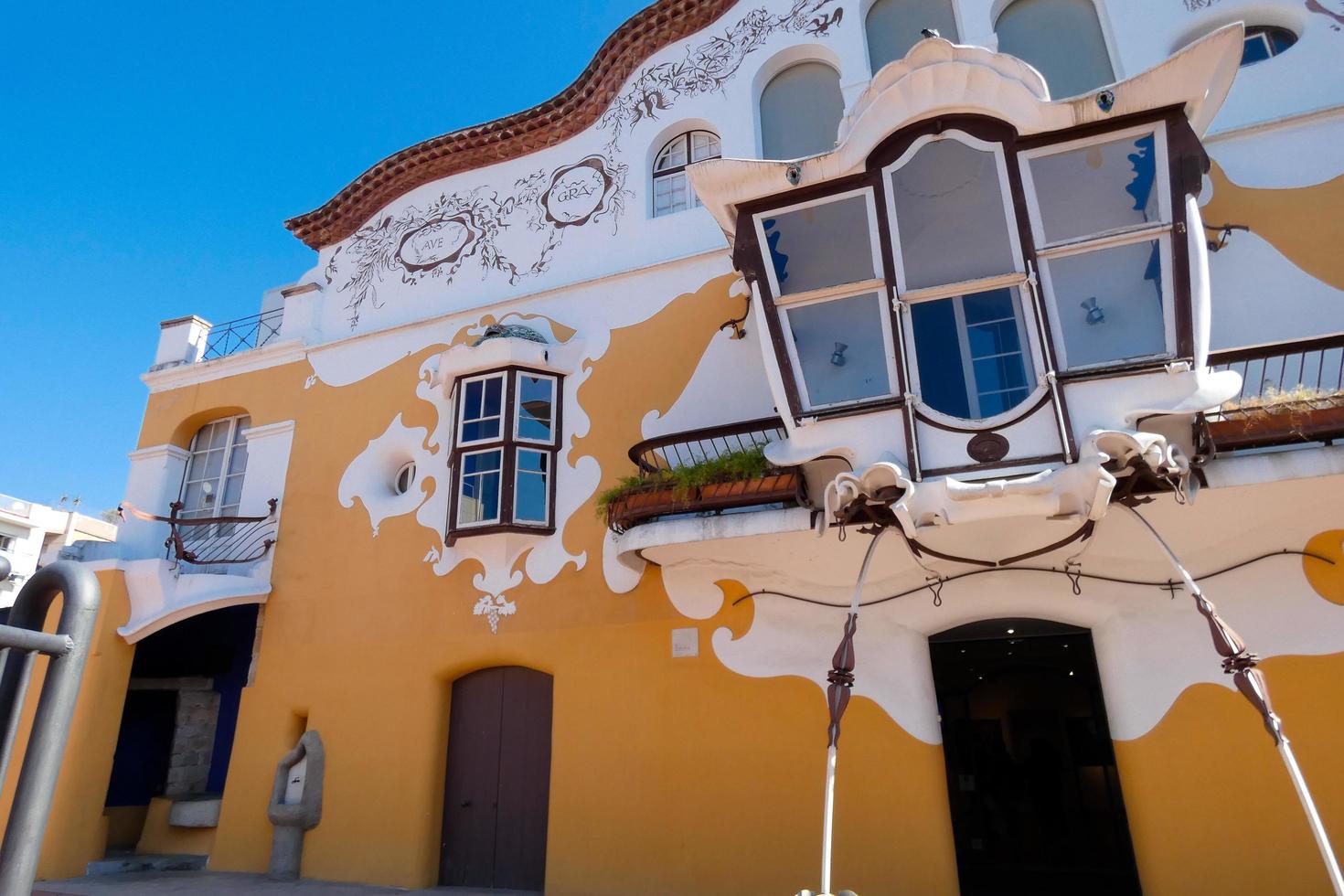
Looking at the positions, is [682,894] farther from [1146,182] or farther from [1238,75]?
[1238,75]

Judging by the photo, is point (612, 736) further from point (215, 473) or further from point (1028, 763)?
point (215, 473)

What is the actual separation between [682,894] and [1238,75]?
382 inches

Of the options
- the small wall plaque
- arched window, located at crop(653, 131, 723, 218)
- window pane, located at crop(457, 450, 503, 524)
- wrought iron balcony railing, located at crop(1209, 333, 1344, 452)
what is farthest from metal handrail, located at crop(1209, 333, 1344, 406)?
window pane, located at crop(457, 450, 503, 524)

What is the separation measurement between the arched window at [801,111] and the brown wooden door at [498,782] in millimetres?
6944

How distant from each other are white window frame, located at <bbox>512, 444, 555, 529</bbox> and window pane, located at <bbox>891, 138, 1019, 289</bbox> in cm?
467

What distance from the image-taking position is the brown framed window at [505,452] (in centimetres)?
948

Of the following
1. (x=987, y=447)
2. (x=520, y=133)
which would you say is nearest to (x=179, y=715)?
(x=520, y=133)

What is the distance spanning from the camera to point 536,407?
999 cm

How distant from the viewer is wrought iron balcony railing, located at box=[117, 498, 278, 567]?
35.5ft

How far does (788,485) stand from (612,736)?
3.20 metres

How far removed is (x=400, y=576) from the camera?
10.0m

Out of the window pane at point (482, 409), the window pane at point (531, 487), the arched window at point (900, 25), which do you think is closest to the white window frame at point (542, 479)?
the window pane at point (531, 487)

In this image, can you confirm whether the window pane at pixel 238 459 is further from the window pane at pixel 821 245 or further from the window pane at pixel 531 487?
the window pane at pixel 821 245

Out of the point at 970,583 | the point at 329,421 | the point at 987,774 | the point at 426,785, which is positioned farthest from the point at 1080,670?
the point at 329,421
